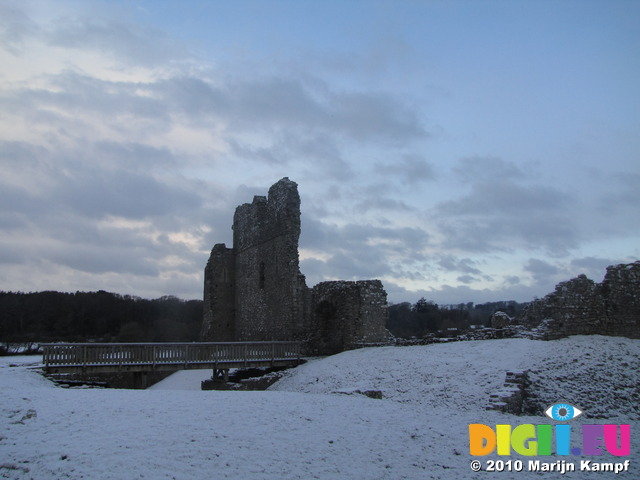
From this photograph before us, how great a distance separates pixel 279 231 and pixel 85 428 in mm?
18666

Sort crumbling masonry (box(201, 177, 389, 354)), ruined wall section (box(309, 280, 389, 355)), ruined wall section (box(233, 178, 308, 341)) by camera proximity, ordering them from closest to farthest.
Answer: ruined wall section (box(309, 280, 389, 355)), crumbling masonry (box(201, 177, 389, 354)), ruined wall section (box(233, 178, 308, 341))

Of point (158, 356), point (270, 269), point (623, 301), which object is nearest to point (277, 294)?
point (270, 269)

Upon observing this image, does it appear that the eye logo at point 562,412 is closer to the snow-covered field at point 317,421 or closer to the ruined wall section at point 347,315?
the snow-covered field at point 317,421

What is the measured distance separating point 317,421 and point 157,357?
35.2 ft

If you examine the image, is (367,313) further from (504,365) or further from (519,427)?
(519,427)

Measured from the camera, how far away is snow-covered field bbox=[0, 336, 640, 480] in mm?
7652

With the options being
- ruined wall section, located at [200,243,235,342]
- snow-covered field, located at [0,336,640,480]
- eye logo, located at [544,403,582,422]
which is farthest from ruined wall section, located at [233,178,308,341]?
eye logo, located at [544,403,582,422]

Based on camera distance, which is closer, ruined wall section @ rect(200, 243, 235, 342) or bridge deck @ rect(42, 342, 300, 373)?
bridge deck @ rect(42, 342, 300, 373)

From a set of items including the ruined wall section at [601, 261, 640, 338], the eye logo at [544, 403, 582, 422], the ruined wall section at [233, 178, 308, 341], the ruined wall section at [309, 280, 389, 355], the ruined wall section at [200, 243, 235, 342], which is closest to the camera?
the eye logo at [544, 403, 582, 422]

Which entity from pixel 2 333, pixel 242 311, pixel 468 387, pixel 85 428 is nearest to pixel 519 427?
pixel 468 387

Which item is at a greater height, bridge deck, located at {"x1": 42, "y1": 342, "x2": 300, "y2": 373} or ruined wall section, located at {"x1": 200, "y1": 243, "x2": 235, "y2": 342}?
ruined wall section, located at {"x1": 200, "y1": 243, "x2": 235, "y2": 342}

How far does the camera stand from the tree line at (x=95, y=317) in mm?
55562

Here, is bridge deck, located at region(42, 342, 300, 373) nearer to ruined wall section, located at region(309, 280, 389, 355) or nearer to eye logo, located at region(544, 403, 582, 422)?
ruined wall section, located at region(309, 280, 389, 355)

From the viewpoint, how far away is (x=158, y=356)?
19.2m
